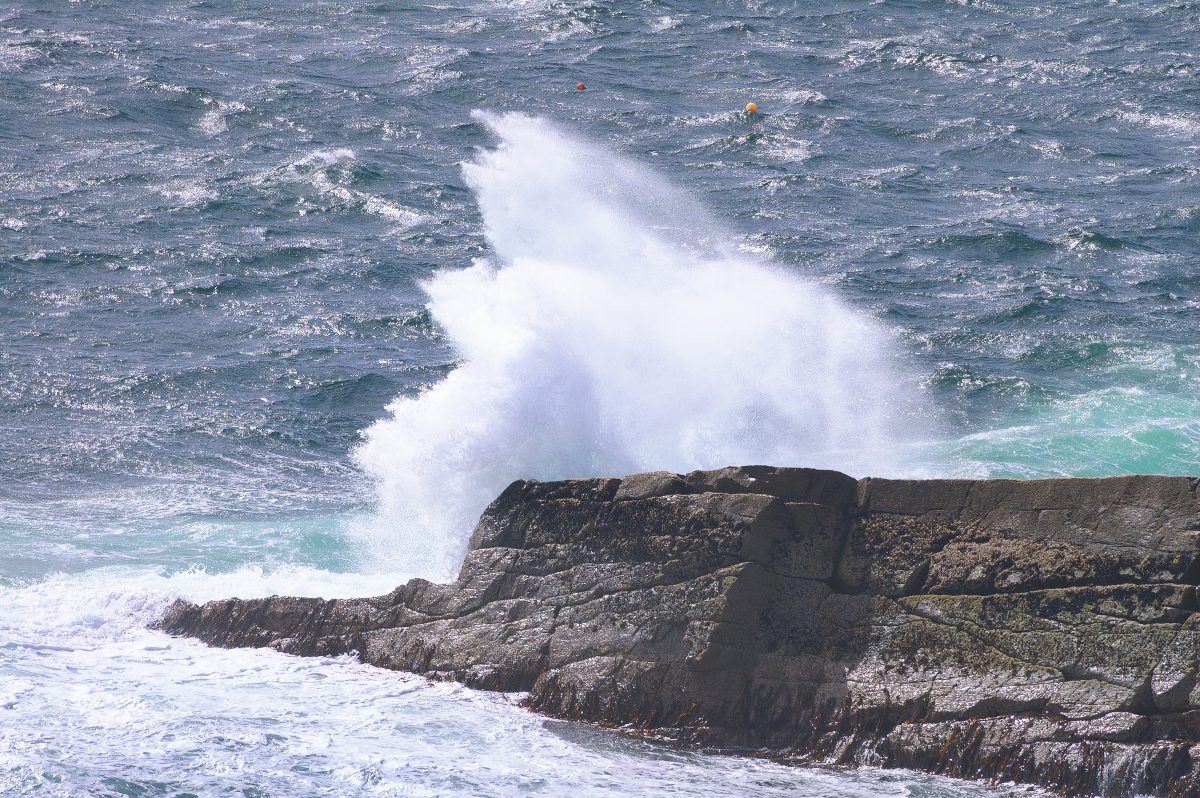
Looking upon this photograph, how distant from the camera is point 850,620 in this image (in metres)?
10.1

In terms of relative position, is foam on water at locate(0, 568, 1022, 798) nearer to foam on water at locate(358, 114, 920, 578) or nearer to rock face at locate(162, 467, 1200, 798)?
rock face at locate(162, 467, 1200, 798)

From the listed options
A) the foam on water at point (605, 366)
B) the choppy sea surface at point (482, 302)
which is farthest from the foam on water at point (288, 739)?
the foam on water at point (605, 366)

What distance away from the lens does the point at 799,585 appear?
404 inches

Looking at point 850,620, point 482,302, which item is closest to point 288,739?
point 850,620

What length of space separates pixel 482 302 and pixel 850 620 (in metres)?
8.34

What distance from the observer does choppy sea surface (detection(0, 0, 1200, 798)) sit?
1059 cm

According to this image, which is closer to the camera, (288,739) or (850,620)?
(288,739)

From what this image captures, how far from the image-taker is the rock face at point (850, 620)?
360 inches

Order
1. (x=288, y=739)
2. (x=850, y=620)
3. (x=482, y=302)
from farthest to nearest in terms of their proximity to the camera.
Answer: (x=482, y=302) → (x=850, y=620) → (x=288, y=739)

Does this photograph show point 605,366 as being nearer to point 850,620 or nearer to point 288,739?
point 850,620

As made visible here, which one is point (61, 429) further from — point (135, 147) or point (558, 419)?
point (135, 147)

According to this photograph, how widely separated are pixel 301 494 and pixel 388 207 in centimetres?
1216

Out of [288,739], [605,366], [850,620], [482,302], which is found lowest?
[288,739]

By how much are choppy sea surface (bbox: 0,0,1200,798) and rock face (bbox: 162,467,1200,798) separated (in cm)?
42
